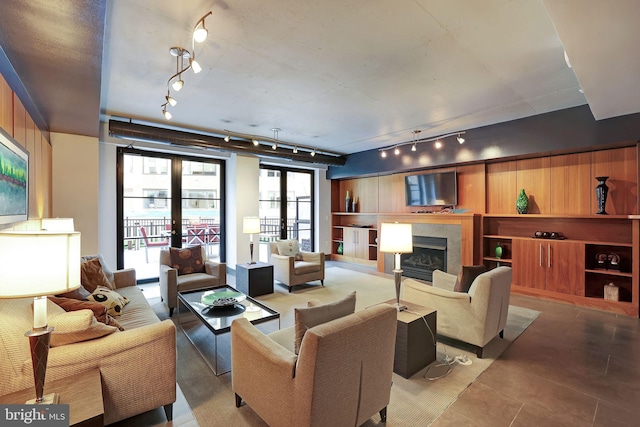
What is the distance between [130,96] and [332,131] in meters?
3.10

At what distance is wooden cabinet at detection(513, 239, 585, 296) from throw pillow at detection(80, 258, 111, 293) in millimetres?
5932

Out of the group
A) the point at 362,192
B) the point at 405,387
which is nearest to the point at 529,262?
the point at 405,387

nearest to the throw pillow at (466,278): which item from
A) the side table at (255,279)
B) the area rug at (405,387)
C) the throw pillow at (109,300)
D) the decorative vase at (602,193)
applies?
the area rug at (405,387)

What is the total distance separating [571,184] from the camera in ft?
14.9

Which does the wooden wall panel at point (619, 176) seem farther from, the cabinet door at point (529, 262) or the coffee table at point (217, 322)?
the coffee table at point (217, 322)

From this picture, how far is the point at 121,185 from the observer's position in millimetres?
5250

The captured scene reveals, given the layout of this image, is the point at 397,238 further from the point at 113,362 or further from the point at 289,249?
the point at 289,249

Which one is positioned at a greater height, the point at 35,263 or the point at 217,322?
the point at 35,263

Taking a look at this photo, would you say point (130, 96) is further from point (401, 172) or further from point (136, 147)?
point (401, 172)

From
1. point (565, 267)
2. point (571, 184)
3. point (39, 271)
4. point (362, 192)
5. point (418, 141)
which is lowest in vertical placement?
point (565, 267)

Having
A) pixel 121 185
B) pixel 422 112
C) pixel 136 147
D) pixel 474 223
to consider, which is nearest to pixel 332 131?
pixel 422 112

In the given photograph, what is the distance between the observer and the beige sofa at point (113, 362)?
1.56 meters

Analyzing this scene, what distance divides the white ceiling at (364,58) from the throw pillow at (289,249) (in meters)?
2.38

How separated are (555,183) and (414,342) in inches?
159
